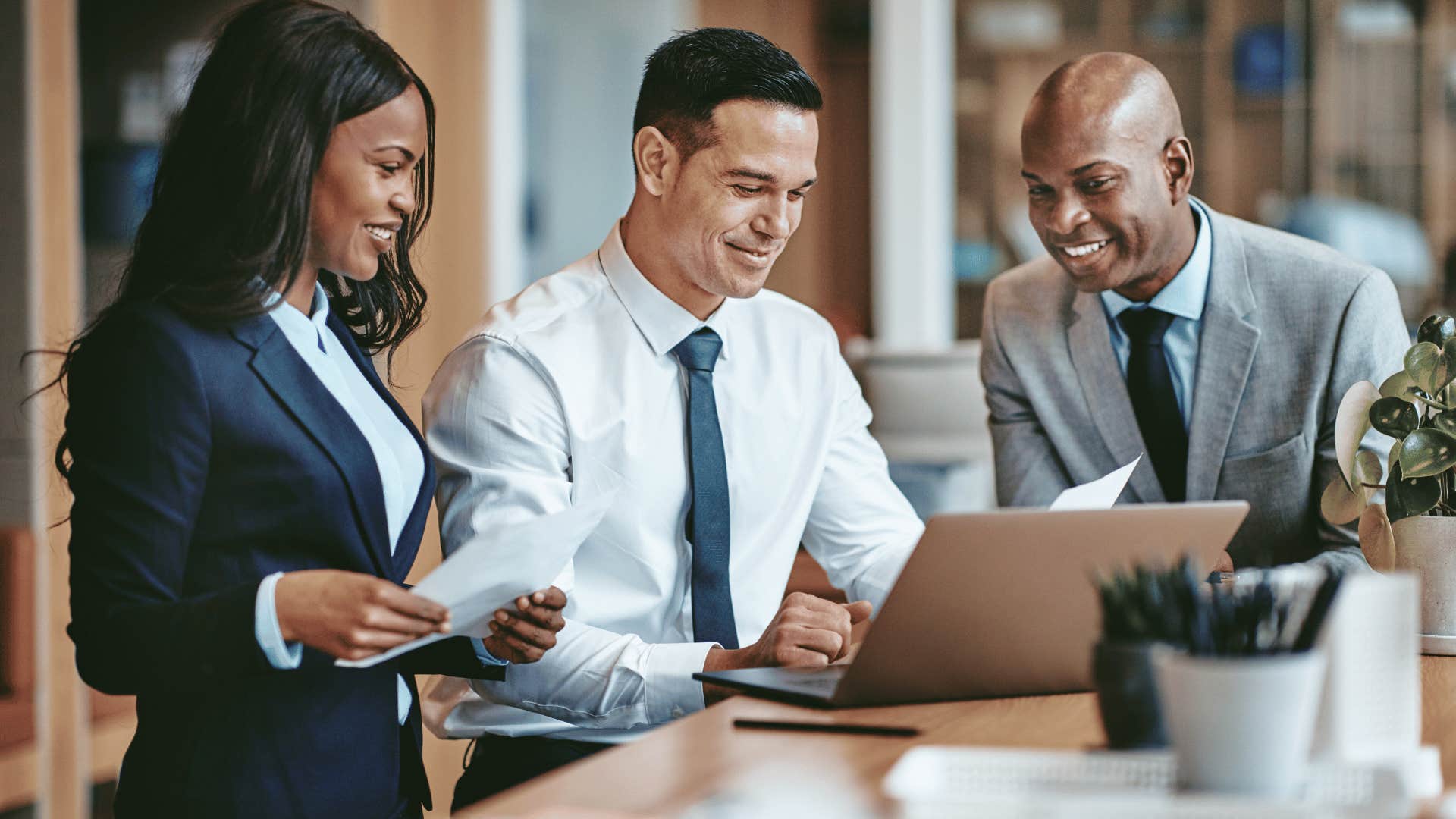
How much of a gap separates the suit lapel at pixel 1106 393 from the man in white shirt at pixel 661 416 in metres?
0.35

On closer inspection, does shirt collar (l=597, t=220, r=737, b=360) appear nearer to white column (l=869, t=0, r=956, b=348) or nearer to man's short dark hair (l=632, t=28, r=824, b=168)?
man's short dark hair (l=632, t=28, r=824, b=168)

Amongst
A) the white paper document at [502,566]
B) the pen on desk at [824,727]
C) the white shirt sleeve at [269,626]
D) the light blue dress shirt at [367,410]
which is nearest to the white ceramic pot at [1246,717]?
the pen on desk at [824,727]

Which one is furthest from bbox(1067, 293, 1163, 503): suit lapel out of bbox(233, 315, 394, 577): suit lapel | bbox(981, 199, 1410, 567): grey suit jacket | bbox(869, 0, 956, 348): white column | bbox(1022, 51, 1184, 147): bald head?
bbox(869, 0, 956, 348): white column

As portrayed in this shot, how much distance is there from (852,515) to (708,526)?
307 mm

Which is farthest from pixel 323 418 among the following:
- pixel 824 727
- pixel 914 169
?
pixel 914 169

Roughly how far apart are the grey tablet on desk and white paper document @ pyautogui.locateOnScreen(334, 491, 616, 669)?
0.21 m

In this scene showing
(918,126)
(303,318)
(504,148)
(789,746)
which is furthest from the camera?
(504,148)

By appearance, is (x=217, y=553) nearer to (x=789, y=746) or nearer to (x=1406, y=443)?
(x=789, y=746)

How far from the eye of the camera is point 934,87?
478 centimetres

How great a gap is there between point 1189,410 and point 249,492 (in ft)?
4.28

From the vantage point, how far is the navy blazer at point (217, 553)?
3.95ft

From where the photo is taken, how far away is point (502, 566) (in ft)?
3.58

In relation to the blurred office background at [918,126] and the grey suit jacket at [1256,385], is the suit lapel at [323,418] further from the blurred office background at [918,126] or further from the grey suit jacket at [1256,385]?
the blurred office background at [918,126]

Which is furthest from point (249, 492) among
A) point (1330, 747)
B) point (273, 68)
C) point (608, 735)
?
point (1330, 747)
